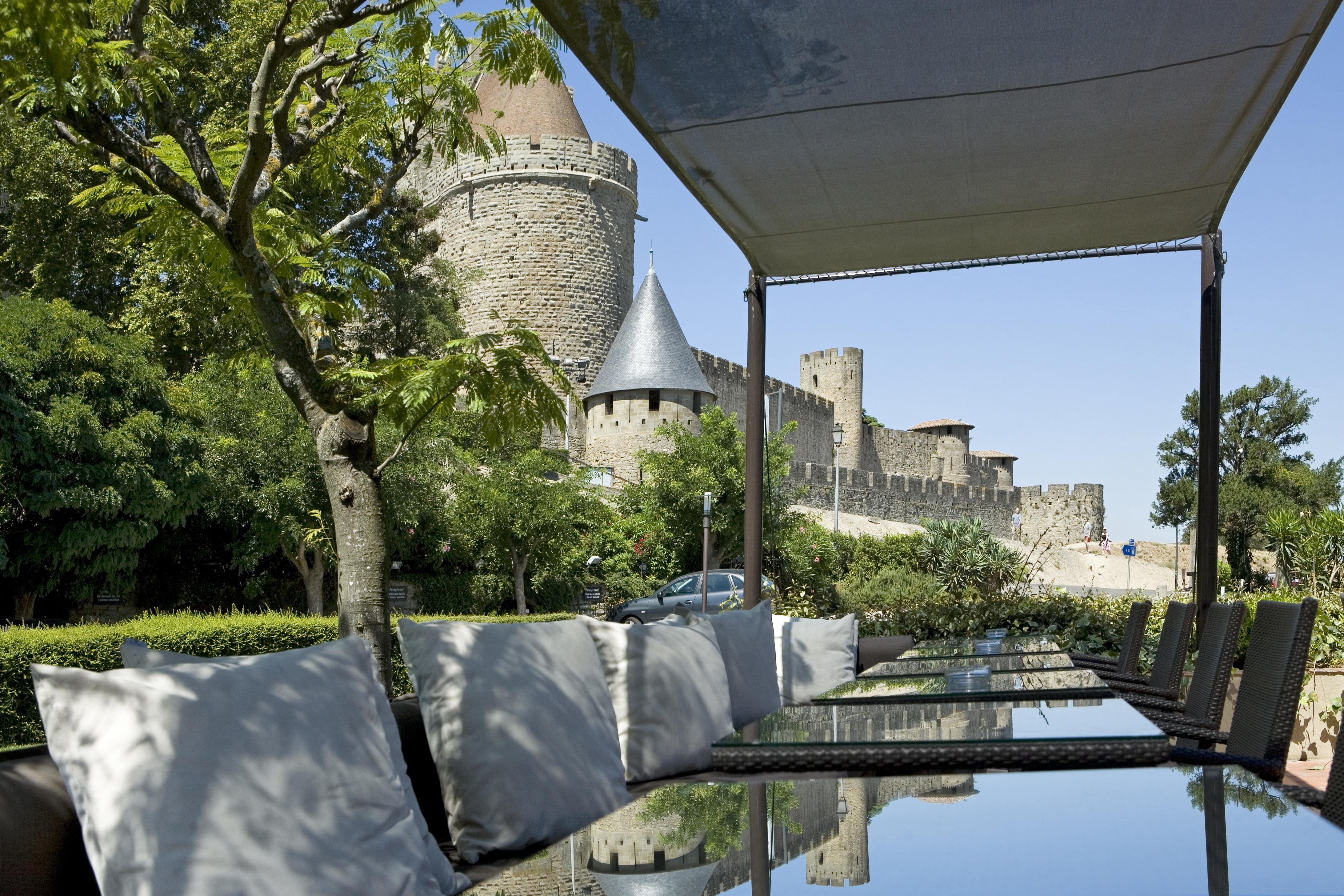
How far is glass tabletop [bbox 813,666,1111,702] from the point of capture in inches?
98.0

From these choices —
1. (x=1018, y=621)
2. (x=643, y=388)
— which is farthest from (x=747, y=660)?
(x=643, y=388)

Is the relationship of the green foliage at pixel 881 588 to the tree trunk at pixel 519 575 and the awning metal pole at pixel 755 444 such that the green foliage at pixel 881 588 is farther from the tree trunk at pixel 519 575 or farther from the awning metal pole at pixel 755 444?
the tree trunk at pixel 519 575

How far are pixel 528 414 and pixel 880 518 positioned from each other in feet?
98.5

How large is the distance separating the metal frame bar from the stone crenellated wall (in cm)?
2335

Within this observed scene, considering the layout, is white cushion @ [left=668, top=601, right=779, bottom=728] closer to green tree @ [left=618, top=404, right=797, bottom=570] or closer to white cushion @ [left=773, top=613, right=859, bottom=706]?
white cushion @ [left=773, top=613, right=859, bottom=706]

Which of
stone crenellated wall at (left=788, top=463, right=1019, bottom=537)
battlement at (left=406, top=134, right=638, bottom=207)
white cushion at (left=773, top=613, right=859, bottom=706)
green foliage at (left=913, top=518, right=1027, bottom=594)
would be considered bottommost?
white cushion at (left=773, top=613, right=859, bottom=706)

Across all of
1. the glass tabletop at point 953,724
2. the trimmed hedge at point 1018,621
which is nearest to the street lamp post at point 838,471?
the trimmed hedge at point 1018,621

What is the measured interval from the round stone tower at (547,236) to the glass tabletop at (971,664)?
958 inches

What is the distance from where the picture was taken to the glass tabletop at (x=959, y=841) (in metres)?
1.17

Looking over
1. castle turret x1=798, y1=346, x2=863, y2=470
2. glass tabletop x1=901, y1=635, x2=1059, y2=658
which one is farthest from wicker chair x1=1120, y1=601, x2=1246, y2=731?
castle turret x1=798, y1=346, x2=863, y2=470

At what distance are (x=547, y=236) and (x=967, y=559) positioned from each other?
2002 cm

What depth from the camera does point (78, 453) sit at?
12.4m

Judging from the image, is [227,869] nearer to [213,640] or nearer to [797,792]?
[797,792]

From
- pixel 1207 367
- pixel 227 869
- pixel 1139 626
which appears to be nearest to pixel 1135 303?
pixel 1207 367
